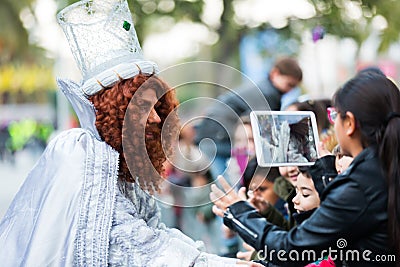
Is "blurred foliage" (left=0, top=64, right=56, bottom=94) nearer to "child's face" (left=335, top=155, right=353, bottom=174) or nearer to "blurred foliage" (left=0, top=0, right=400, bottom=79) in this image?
"blurred foliage" (left=0, top=0, right=400, bottom=79)

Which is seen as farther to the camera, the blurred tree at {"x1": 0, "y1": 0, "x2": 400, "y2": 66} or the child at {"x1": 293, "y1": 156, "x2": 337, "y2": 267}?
the blurred tree at {"x1": 0, "y1": 0, "x2": 400, "y2": 66}

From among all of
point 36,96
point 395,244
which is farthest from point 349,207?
point 36,96

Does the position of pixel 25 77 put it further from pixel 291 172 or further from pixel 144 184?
pixel 144 184

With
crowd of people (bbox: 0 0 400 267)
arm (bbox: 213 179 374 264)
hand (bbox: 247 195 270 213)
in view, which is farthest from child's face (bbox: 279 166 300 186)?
arm (bbox: 213 179 374 264)

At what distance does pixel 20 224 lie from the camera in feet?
8.14

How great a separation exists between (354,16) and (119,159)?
177 inches

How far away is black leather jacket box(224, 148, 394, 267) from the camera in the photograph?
84.3 inches

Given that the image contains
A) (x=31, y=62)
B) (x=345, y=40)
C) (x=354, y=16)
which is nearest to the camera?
(x=354, y=16)

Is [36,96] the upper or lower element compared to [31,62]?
lower

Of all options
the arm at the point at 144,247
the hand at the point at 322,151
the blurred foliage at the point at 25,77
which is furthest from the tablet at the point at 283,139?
the blurred foliage at the point at 25,77

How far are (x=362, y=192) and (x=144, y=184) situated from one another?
84 centimetres

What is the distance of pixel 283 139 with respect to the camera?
8.68ft

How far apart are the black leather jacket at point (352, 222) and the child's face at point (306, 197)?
328mm

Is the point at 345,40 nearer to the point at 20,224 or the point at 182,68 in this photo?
the point at 182,68
